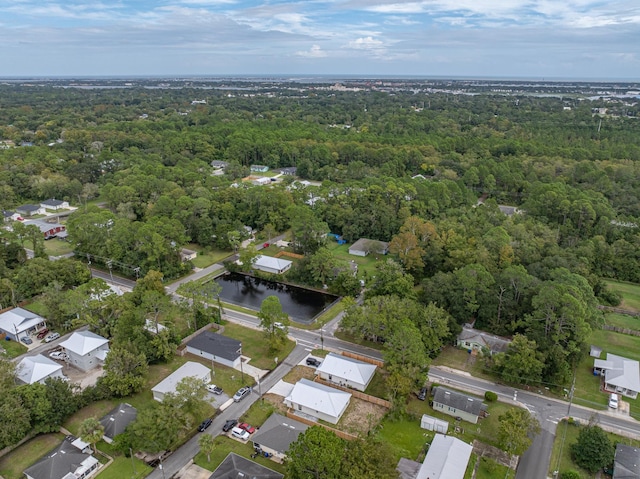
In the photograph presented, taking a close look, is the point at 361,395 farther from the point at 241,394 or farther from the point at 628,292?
the point at 628,292

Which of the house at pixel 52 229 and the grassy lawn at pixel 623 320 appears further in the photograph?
the house at pixel 52 229

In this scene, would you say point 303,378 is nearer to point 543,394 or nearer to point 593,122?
point 543,394

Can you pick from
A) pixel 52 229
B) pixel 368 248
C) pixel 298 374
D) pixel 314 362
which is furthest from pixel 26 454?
pixel 52 229

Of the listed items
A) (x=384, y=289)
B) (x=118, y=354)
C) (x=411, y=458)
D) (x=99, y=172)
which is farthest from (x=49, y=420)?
(x=99, y=172)

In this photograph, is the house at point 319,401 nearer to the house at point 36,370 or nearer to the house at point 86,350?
the house at point 86,350

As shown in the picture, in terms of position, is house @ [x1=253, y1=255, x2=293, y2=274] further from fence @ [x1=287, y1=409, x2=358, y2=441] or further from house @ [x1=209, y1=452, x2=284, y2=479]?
house @ [x1=209, y1=452, x2=284, y2=479]

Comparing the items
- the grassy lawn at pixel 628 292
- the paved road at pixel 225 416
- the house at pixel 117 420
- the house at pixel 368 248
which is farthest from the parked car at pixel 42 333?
the grassy lawn at pixel 628 292
